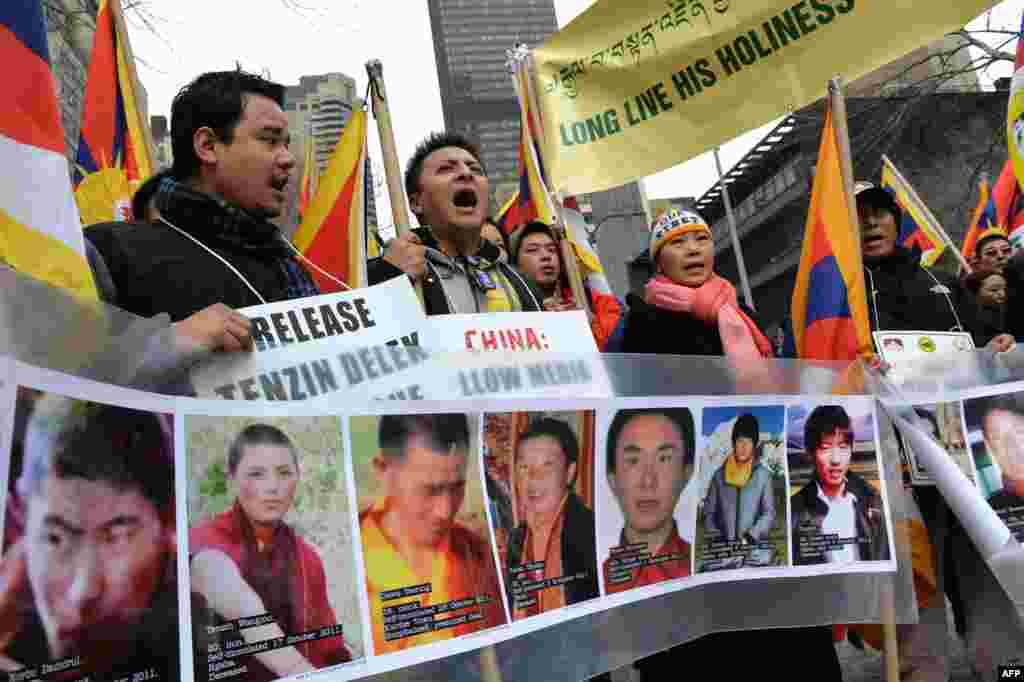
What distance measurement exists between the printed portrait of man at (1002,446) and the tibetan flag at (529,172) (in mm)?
2018

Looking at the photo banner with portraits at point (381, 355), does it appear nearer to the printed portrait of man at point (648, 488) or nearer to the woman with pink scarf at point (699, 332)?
the printed portrait of man at point (648, 488)

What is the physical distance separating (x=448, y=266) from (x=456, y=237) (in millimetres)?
135

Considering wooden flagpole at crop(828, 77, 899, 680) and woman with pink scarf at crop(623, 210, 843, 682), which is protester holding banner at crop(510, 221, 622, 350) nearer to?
woman with pink scarf at crop(623, 210, 843, 682)

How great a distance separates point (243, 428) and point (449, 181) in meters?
1.59

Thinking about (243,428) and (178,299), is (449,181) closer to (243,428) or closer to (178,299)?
(178,299)

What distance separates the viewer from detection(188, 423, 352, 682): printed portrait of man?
1438mm

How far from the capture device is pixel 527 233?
14.4ft

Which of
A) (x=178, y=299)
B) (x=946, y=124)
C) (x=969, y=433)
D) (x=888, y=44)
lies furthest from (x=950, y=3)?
(x=946, y=124)

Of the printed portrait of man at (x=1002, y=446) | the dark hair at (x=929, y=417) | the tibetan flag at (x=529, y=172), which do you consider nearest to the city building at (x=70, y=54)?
the tibetan flag at (x=529, y=172)

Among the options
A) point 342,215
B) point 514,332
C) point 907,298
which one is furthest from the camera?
point 342,215

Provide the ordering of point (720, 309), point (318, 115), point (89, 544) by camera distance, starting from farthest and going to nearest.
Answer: point (318, 115) → point (720, 309) → point (89, 544)

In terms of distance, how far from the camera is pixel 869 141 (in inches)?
484

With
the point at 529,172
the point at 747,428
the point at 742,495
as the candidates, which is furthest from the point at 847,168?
the point at 529,172

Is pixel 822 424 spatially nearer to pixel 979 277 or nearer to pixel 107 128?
pixel 979 277
